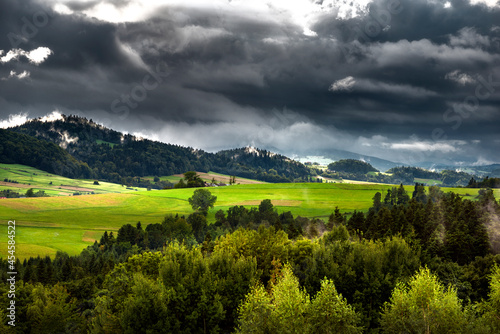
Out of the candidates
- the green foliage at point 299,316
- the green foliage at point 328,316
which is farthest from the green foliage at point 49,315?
the green foliage at point 328,316

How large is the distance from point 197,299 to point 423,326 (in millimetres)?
39737

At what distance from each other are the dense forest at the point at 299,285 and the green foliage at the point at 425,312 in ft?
0.56

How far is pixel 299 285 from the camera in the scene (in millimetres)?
76188

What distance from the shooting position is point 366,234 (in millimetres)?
129000

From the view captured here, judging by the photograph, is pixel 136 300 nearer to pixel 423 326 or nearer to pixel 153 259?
pixel 153 259

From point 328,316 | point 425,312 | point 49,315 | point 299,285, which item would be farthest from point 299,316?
point 49,315

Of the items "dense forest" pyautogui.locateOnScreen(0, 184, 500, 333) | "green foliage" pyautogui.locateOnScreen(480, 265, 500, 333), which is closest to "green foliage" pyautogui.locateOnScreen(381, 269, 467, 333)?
"dense forest" pyautogui.locateOnScreen(0, 184, 500, 333)

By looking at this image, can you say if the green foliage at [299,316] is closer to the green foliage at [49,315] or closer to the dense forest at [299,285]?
the dense forest at [299,285]

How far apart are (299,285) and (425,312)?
99.2 ft

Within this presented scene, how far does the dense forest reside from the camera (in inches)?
1930

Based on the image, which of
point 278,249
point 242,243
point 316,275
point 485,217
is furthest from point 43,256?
point 485,217

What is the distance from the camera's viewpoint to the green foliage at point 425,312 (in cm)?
4766

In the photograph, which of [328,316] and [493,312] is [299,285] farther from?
[493,312]

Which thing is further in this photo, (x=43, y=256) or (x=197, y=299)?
(x=43, y=256)
